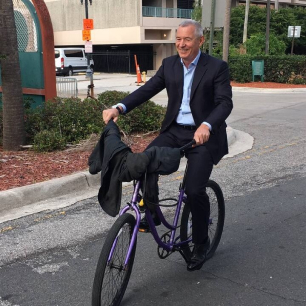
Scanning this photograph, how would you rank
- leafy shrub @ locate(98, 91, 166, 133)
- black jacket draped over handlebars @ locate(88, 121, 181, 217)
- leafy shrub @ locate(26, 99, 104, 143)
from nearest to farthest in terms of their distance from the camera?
black jacket draped over handlebars @ locate(88, 121, 181, 217), leafy shrub @ locate(26, 99, 104, 143), leafy shrub @ locate(98, 91, 166, 133)

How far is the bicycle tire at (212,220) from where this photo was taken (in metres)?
3.96

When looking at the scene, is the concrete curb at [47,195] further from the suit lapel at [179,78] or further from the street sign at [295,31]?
the street sign at [295,31]

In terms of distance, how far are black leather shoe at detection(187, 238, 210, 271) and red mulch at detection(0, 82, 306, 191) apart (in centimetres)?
292

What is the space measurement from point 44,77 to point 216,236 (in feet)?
20.8

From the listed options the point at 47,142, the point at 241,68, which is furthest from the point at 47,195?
the point at 241,68

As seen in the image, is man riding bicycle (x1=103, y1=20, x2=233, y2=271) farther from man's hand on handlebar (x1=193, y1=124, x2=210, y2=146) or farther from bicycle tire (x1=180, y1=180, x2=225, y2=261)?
bicycle tire (x1=180, y1=180, x2=225, y2=261)

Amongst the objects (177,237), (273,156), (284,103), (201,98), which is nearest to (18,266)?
(177,237)

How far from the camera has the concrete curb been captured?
548 cm

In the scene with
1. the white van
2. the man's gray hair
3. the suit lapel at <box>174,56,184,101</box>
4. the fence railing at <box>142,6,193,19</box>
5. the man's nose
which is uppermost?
the fence railing at <box>142,6,193,19</box>

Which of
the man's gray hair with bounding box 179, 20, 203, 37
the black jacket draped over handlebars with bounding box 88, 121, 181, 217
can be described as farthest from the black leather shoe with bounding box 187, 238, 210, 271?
the man's gray hair with bounding box 179, 20, 203, 37

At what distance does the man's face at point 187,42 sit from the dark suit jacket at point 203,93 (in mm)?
127

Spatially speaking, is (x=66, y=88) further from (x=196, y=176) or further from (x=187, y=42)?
(x=196, y=176)

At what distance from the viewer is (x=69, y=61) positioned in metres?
37.6

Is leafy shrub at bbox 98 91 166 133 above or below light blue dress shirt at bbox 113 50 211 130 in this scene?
below
